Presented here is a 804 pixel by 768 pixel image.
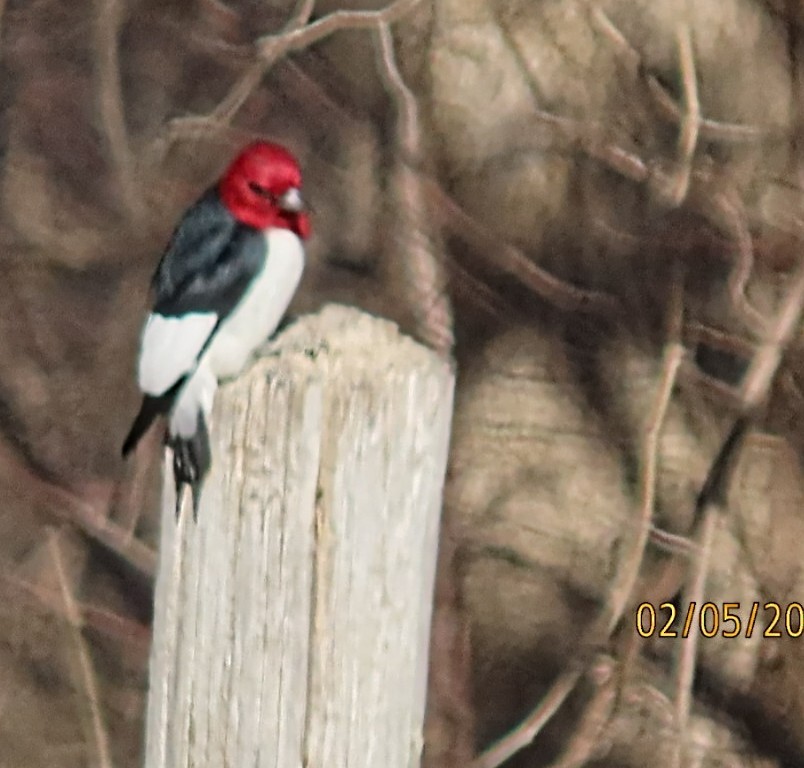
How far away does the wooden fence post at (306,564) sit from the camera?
0.92 metres

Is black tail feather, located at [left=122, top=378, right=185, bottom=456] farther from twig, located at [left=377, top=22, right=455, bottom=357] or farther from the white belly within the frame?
twig, located at [left=377, top=22, right=455, bottom=357]

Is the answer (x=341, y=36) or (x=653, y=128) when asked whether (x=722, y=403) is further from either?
(x=341, y=36)

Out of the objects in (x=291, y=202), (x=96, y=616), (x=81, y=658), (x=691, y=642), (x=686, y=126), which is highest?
(x=686, y=126)

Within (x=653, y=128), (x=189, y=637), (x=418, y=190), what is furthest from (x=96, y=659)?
(x=189, y=637)

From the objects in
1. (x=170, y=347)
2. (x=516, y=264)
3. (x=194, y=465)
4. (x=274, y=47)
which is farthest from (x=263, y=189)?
(x=516, y=264)

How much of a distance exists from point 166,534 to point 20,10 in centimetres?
237

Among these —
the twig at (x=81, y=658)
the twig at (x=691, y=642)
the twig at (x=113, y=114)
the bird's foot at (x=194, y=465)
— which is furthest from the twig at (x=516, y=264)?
the bird's foot at (x=194, y=465)

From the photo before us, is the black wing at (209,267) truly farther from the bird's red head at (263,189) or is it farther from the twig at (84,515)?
the twig at (84,515)

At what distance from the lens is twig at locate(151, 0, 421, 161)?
2812 mm

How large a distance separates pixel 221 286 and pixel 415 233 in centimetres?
137

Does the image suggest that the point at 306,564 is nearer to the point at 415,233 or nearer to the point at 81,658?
the point at 415,233

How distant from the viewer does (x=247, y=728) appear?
3.08 feet

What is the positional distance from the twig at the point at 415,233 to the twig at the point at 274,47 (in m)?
0.06

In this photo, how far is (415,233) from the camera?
9.56 ft
